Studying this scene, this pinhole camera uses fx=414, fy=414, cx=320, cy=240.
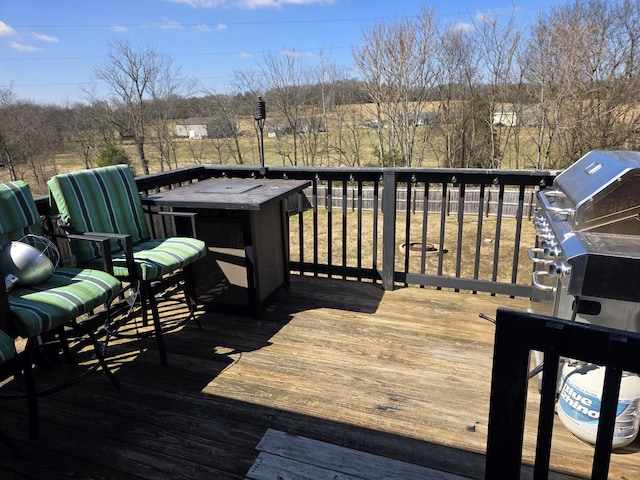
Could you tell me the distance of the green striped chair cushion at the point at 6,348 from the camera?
144 cm

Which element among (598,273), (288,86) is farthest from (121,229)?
(288,86)

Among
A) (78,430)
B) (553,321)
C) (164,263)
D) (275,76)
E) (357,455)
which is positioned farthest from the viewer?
(275,76)

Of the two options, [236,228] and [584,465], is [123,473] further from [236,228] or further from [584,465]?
[584,465]

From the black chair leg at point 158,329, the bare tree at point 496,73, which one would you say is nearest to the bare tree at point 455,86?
the bare tree at point 496,73

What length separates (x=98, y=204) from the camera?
2490 mm

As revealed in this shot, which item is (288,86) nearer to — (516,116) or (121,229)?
(516,116)

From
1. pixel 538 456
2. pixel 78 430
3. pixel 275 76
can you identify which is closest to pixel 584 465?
pixel 538 456

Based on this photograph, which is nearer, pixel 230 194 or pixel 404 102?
pixel 230 194

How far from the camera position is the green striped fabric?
2301 mm

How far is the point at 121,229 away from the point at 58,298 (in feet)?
2.86

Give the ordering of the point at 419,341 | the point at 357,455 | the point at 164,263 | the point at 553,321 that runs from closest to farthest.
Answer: the point at 553,321
the point at 357,455
the point at 164,263
the point at 419,341

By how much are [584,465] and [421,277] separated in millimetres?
1852

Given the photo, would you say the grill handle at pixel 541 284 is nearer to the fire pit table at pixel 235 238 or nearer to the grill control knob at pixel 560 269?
the grill control knob at pixel 560 269

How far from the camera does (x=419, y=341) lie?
101 inches
